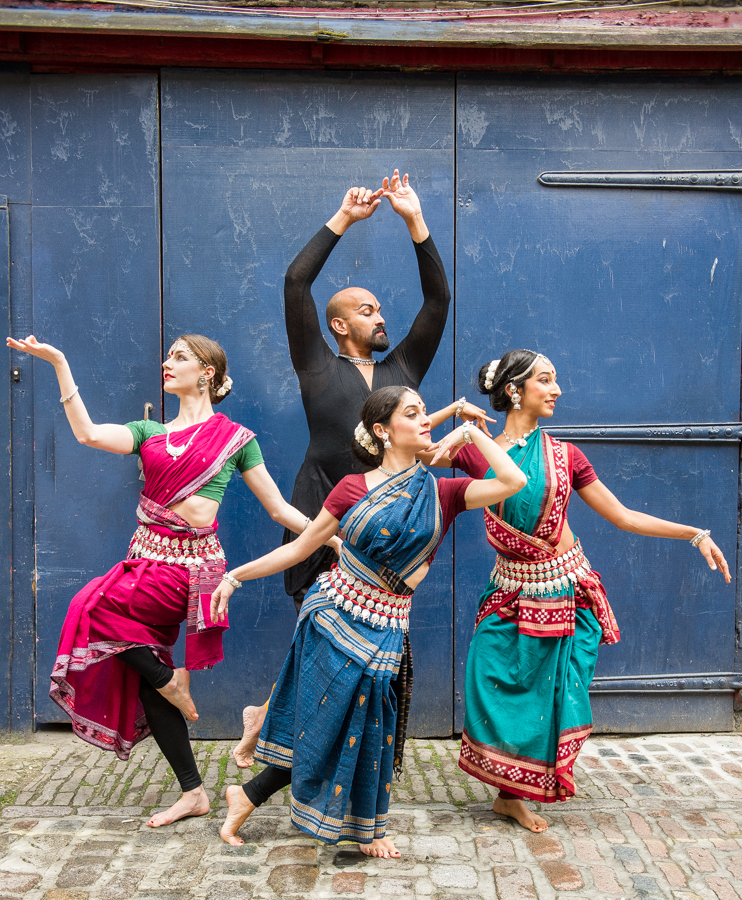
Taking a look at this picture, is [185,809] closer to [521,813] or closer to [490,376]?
[521,813]

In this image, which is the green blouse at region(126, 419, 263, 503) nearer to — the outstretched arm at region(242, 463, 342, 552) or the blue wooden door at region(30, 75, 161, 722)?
the outstretched arm at region(242, 463, 342, 552)

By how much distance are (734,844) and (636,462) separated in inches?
71.1

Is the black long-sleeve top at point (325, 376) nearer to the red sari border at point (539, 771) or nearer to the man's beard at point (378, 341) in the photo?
the man's beard at point (378, 341)

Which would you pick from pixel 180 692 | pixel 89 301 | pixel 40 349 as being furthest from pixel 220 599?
pixel 89 301

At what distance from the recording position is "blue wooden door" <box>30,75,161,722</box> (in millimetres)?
4141

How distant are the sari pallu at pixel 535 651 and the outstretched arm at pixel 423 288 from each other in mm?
597

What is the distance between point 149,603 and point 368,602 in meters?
0.87

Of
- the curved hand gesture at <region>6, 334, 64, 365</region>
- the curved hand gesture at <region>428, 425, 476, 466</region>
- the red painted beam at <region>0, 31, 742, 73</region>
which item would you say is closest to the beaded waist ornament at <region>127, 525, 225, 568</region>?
the curved hand gesture at <region>6, 334, 64, 365</region>

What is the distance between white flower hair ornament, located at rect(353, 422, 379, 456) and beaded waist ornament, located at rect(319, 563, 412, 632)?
0.42 m

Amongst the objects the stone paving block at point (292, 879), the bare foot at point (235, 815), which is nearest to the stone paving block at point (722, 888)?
the stone paving block at point (292, 879)

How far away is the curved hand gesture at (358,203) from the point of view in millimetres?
3322

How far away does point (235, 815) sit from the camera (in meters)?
3.09

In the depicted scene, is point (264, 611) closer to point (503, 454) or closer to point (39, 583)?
point (39, 583)

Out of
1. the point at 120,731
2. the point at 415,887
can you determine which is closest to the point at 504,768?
the point at 415,887
